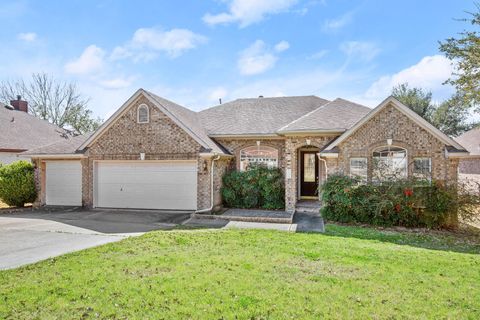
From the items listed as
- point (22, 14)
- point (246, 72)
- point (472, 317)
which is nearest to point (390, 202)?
point (472, 317)

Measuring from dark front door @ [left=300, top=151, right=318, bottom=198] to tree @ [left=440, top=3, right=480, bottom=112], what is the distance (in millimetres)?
7455

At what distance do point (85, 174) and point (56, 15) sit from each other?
6973 mm

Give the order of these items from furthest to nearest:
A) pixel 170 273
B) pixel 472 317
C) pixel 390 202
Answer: pixel 390 202
pixel 170 273
pixel 472 317

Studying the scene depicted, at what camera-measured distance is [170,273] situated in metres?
5.84

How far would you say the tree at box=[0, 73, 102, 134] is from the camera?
123ft

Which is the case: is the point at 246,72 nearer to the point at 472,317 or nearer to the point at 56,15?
the point at 56,15

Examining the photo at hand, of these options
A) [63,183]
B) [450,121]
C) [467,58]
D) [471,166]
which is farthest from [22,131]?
[450,121]

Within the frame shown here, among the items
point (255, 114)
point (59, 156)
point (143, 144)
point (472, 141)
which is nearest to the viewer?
point (143, 144)

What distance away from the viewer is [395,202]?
36.6 feet

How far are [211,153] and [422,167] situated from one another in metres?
8.43

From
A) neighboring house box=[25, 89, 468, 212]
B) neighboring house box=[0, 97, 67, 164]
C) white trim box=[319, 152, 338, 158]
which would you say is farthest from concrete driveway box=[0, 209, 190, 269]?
neighboring house box=[0, 97, 67, 164]

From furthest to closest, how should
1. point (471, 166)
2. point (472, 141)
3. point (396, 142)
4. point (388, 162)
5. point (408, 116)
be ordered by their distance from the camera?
point (472, 141) < point (471, 166) < point (388, 162) < point (396, 142) < point (408, 116)

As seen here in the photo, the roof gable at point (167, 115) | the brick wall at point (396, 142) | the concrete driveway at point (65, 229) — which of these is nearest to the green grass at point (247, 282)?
the concrete driveway at point (65, 229)

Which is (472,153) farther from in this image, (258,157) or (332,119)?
(258,157)
